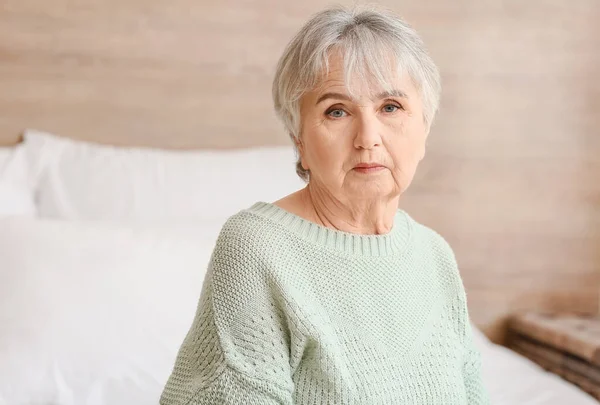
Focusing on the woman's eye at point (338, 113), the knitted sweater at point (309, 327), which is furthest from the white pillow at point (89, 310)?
the woman's eye at point (338, 113)

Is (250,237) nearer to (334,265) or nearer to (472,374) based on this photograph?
(334,265)

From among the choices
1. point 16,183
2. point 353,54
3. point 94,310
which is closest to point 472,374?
point 353,54

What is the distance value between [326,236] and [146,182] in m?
0.96

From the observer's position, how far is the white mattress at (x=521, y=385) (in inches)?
69.0

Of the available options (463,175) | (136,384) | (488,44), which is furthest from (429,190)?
(136,384)

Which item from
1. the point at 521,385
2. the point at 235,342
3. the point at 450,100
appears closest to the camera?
the point at 235,342

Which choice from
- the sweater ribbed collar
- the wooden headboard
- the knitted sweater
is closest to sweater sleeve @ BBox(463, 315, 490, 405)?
the knitted sweater

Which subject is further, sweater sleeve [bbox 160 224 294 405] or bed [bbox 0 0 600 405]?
bed [bbox 0 0 600 405]

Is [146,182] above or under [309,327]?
above

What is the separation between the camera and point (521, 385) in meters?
1.85

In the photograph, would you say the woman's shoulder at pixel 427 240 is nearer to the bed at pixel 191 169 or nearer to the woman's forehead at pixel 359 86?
the woman's forehead at pixel 359 86

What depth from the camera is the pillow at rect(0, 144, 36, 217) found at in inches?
74.3

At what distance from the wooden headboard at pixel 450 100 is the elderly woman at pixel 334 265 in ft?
3.58

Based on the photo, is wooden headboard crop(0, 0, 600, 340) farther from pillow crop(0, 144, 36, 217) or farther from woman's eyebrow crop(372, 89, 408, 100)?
woman's eyebrow crop(372, 89, 408, 100)
